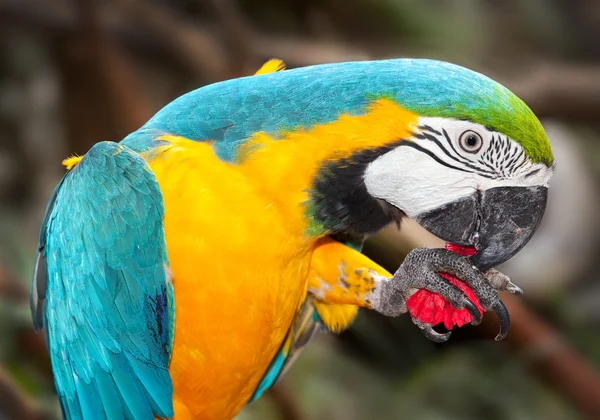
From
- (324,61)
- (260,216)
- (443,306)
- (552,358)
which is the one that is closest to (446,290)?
(443,306)

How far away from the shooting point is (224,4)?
307 cm

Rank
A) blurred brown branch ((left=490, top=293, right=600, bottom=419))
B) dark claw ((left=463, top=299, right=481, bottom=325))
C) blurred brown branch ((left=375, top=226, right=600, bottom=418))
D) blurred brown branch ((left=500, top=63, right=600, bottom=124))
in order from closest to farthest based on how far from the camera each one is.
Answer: dark claw ((left=463, top=299, right=481, bottom=325)) < blurred brown branch ((left=375, top=226, right=600, bottom=418)) < blurred brown branch ((left=490, top=293, right=600, bottom=419)) < blurred brown branch ((left=500, top=63, right=600, bottom=124))

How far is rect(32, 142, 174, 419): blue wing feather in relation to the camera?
1.55 meters

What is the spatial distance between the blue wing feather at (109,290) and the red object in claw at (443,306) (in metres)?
0.53

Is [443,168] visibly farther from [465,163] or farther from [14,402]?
[14,402]

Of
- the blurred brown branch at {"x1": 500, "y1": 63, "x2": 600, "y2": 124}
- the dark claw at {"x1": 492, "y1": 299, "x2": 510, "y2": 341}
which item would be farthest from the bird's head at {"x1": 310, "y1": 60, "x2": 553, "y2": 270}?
the blurred brown branch at {"x1": 500, "y1": 63, "x2": 600, "y2": 124}

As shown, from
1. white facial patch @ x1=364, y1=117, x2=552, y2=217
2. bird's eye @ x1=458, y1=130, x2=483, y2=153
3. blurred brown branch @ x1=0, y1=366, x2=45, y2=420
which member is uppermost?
bird's eye @ x1=458, y1=130, x2=483, y2=153

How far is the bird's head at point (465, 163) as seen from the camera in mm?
1396

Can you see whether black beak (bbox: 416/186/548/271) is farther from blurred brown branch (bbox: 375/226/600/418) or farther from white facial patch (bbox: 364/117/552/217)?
blurred brown branch (bbox: 375/226/600/418)

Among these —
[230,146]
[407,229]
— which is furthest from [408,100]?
[407,229]

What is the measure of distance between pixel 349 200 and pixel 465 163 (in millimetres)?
241

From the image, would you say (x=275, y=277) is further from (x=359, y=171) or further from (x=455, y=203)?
(x=455, y=203)

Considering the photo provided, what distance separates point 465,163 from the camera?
4.70 ft

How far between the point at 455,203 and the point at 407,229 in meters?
1.11
